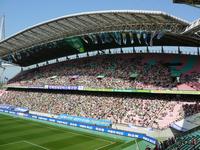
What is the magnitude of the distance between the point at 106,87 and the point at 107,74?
578 centimetres

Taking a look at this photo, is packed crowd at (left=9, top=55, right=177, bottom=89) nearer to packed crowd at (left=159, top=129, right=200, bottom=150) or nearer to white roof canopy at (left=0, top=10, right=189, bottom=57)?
white roof canopy at (left=0, top=10, right=189, bottom=57)

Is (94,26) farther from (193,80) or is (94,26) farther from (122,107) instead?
(193,80)

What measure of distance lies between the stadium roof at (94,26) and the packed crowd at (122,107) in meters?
10.3

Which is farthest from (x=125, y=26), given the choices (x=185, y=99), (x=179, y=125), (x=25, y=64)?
(x=25, y=64)

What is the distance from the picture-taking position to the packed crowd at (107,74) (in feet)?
153

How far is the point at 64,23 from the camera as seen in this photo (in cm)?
5031

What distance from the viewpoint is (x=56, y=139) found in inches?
1346

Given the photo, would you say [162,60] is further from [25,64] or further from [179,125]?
[25,64]

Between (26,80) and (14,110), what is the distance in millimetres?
14209

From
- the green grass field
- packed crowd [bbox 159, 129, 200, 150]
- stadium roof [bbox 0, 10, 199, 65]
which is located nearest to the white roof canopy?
stadium roof [bbox 0, 10, 199, 65]

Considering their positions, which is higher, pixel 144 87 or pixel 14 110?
pixel 144 87

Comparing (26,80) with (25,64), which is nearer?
(26,80)

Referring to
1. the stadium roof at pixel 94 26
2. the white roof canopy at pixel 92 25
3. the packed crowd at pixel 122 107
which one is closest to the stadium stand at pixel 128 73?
the packed crowd at pixel 122 107

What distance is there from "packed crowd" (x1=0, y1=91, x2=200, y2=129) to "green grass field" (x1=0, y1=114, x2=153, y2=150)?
5.59m
